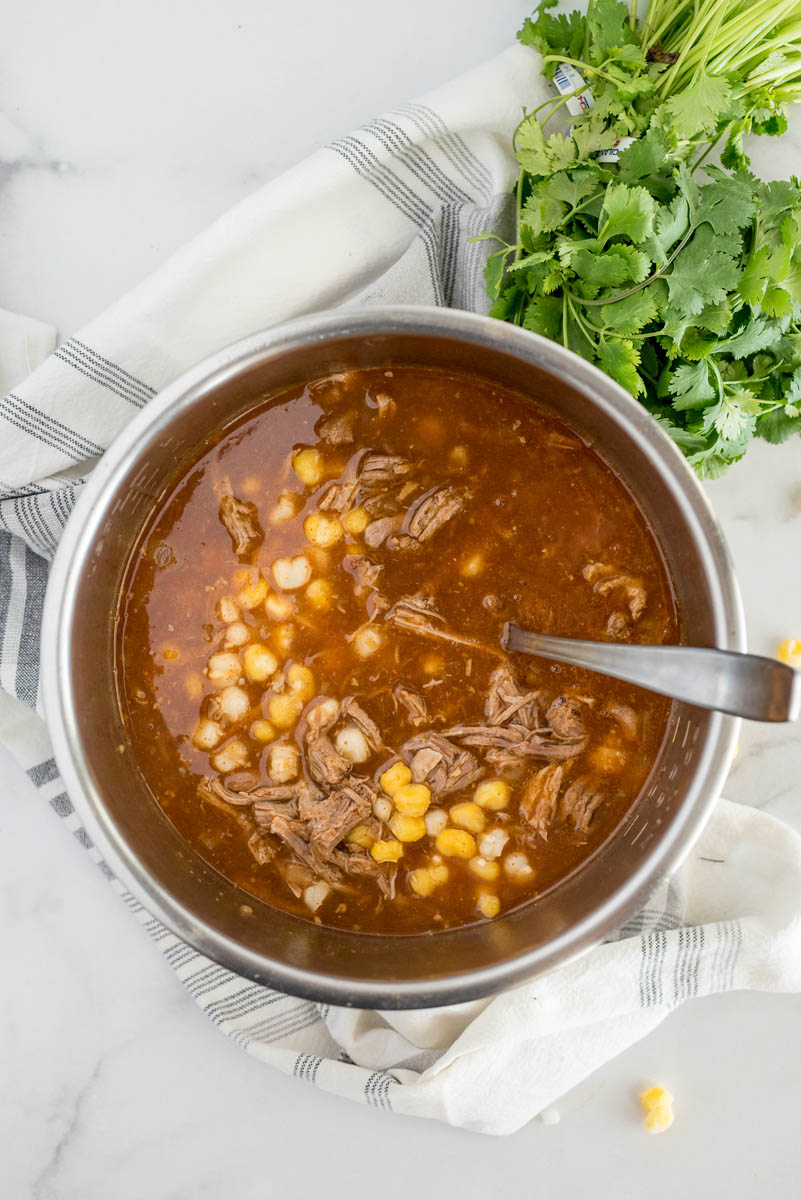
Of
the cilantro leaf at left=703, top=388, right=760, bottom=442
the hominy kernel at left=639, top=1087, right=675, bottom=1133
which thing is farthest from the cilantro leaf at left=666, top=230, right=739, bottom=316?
the hominy kernel at left=639, top=1087, right=675, bottom=1133

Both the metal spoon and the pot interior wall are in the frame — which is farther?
the pot interior wall

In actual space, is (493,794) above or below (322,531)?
below

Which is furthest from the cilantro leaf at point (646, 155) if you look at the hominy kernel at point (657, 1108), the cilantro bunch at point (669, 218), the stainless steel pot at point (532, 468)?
the hominy kernel at point (657, 1108)

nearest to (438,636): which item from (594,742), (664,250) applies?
(594,742)

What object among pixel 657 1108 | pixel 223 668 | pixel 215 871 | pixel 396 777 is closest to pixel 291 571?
pixel 223 668

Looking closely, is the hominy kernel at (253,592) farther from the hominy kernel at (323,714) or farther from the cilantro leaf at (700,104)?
the cilantro leaf at (700,104)

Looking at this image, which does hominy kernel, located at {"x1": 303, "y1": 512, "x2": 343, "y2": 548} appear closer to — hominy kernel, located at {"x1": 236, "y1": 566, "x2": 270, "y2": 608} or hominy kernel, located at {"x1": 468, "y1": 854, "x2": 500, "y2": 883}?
hominy kernel, located at {"x1": 236, "y1": 566, "x2": 270, "y2": 608}

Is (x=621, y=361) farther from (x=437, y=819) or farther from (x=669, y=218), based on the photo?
(x=437, y=819)
